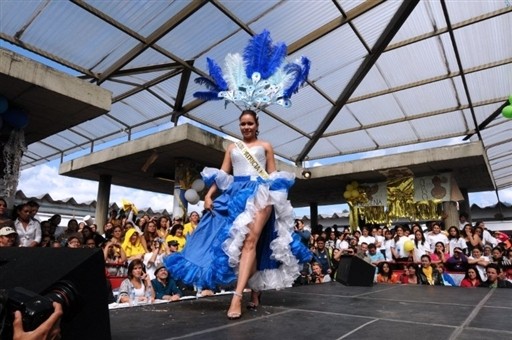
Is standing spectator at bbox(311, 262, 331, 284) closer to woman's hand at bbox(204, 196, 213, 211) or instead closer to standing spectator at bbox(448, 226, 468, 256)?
standing spectator at bbox(448, 226, 468, 256)

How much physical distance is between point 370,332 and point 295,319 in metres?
0.44

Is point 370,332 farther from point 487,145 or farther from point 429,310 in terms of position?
point 487,145

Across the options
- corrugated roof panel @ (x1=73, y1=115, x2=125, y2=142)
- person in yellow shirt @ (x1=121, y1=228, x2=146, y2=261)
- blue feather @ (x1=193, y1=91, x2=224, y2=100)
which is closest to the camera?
blue feather @ (x1=193, y1=91, x2=224, y2=100)

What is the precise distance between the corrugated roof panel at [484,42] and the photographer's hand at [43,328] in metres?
8.37

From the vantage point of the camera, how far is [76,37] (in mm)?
6234

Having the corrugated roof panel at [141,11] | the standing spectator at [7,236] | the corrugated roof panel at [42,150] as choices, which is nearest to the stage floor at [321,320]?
the standing spectator at [7,236]

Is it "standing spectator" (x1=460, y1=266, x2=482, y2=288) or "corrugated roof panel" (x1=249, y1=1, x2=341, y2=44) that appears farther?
"corrugated roof panel" (x1=249, y1=1, x2=341, y2=44)

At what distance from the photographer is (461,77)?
332 inches

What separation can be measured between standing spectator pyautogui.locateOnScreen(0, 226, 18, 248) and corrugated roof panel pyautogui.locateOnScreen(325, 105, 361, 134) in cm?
810

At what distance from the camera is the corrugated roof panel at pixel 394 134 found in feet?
33.6

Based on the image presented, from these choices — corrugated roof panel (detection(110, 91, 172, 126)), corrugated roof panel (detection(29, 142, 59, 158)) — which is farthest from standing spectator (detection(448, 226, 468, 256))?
corrugated roof panel (detection(29, 142, 59, 158))

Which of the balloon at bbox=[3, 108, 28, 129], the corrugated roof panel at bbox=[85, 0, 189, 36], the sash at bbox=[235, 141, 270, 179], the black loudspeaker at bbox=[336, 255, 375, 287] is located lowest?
the black loudspeaker at bbox=[336, 255, 375, 287]

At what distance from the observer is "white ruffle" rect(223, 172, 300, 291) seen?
93.5 inches

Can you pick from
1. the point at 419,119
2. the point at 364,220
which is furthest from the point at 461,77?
the point at 364,220
